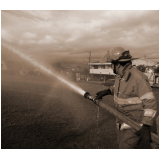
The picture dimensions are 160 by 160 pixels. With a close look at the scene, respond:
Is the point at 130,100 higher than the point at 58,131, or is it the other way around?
the point at 130,100

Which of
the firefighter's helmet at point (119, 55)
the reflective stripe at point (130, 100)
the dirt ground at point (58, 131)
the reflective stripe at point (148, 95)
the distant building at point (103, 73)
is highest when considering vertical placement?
the distant building at point (103, 73)

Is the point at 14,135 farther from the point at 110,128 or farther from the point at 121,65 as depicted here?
the point at 121,65

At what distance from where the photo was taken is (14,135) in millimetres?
4062

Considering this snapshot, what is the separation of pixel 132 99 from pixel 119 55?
0.98 meters

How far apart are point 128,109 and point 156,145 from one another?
2.45 ft

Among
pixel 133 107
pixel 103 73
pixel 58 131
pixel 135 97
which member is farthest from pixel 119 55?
pixel 103 73

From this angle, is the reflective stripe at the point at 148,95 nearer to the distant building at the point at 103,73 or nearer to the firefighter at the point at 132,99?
the firefighter at the point at 132,99

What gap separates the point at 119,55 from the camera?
261 centimetres

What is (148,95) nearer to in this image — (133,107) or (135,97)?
(135,97)

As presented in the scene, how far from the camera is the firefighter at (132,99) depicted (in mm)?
2051

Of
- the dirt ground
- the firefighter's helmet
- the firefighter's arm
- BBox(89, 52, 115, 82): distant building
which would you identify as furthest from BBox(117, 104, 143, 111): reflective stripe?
BBox(89, 52, 115, 82): distant building

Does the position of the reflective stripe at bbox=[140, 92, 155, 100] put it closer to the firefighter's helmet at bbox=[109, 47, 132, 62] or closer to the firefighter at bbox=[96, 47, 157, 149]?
the firefighter at bbox=[96, 47, 157, 149]

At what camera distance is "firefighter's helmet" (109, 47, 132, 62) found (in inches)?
101

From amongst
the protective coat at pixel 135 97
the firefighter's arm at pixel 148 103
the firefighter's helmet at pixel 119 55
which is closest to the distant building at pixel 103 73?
the firefighter's helmet at pixel 119 55
